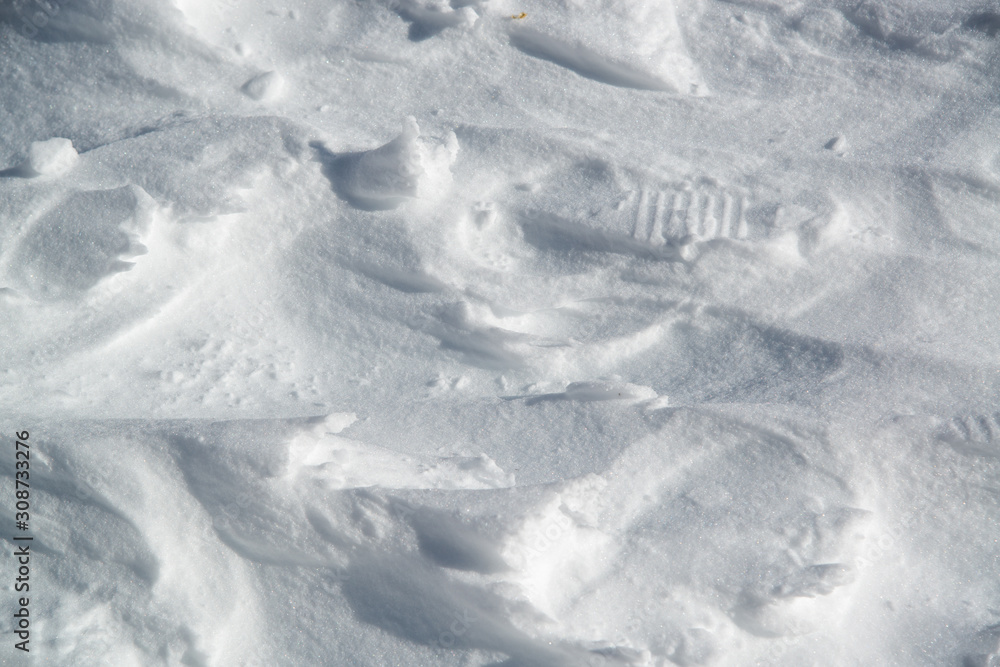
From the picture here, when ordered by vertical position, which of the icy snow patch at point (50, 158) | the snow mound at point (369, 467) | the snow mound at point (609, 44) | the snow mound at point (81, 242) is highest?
the snow mound at point (609, 44)

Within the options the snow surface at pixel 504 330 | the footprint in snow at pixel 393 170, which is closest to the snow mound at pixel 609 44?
the snow surface at pixel 504 330

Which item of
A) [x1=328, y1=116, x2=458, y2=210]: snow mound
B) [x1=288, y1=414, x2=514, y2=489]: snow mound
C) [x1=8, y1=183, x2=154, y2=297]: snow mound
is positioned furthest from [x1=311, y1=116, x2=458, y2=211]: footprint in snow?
[x1=288, y1=414, x2=514, y2=489]: snow mound

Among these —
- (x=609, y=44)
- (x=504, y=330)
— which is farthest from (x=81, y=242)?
(x=609, y=44)

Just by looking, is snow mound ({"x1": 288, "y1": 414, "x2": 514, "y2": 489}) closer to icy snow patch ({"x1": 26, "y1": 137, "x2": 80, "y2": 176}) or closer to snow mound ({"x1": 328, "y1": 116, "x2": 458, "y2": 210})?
snow mound ({"x1": 328, "y1": 116, "x2": 458, "y2": 210})

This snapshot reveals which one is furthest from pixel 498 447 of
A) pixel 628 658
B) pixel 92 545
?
pixel 92 545

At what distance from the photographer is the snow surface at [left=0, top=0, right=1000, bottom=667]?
4.07ft

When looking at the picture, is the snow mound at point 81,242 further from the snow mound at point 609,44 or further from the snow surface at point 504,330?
the snow mound at point 609,44

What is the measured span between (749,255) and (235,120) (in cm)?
135

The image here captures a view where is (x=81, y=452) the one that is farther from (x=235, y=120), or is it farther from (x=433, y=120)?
(x=433, y=120)

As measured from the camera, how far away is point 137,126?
1.80m

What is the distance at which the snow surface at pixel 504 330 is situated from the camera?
1239mm

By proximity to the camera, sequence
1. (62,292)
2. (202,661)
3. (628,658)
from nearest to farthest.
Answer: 1. (628,658)
2. (202,661)
3. (62,292)

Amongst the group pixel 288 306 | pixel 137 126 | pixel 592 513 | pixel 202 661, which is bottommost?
pixel 202 661

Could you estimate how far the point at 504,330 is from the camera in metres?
1.54
